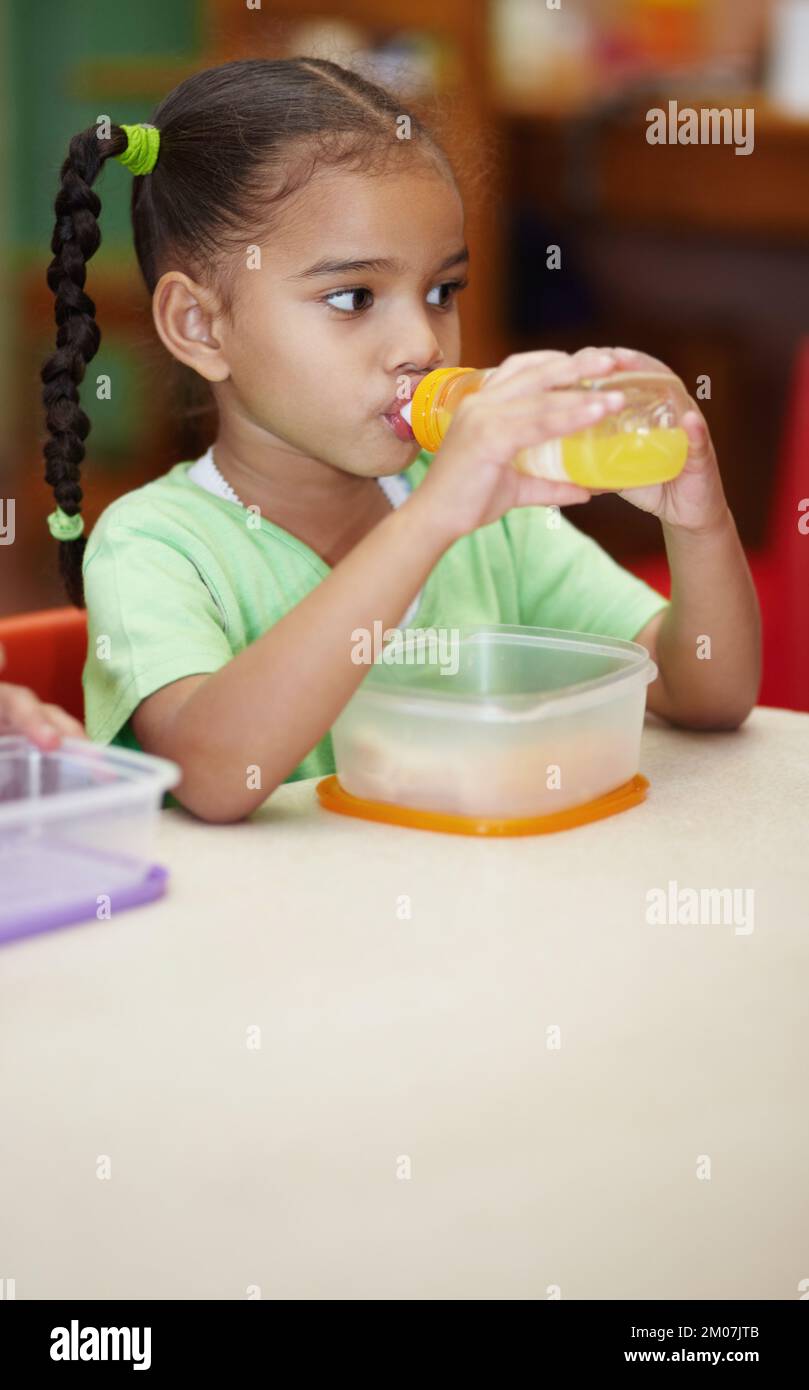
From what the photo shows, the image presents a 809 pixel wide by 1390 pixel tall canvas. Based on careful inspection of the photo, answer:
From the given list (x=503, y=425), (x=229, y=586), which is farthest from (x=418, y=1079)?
(x=229, y=586)

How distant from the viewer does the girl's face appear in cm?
115

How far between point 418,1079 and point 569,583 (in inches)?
31.3

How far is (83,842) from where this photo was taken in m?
0.82

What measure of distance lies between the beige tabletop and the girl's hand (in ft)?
0.32

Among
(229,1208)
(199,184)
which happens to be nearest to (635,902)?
(229,1208)

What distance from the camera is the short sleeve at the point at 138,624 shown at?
105 centimetres

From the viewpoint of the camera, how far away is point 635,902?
83 cm

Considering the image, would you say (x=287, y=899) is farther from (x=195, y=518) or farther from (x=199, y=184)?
(x=199, y=184)

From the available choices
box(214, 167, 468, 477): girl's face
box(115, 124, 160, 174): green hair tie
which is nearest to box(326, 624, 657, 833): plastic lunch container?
box(214, 167, 468, 477): girl's face

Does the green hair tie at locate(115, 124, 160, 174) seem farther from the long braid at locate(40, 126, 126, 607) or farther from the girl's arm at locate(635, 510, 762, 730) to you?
the girl's arm at locate(635, 510, 762, 730)

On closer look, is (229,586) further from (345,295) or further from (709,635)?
(709,635)

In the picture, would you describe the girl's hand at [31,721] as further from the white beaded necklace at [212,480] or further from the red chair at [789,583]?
the red chair at [789,583]

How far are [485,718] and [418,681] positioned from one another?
0.55ft

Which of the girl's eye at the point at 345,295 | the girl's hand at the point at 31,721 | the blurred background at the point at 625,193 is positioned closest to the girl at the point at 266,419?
the girl's eye at the point at 345,295
